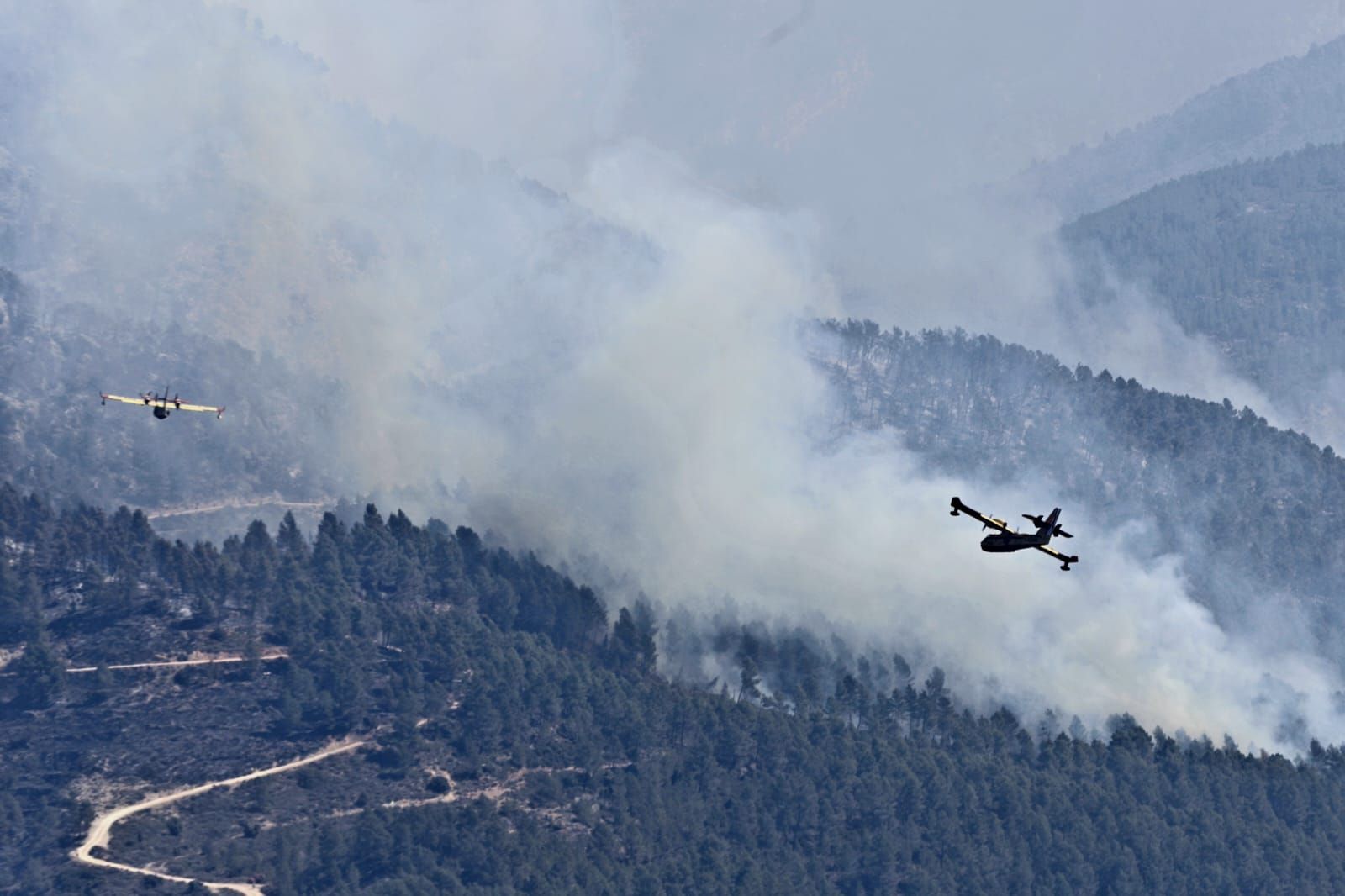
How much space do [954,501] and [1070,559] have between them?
10.1 m

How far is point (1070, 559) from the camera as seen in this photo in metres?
199

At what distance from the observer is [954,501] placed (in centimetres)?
19625
